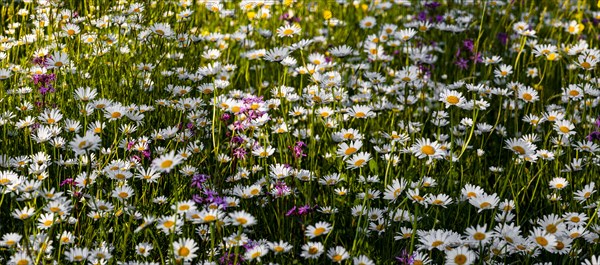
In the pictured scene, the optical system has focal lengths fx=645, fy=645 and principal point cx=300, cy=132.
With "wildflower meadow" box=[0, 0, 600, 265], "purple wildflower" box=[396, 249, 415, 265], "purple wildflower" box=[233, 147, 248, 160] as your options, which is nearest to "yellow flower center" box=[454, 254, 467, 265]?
"wildflower meadow" box=[0, 0, 600, 265]

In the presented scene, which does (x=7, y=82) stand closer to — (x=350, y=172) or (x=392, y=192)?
(x=350, y=172)

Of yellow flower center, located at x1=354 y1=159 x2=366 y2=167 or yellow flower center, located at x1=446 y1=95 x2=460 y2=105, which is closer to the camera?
yellow flower center, located at x1=354 y1=159 x2=366 y2=167

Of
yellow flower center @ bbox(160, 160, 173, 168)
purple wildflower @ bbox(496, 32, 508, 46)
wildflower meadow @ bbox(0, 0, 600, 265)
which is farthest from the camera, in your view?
purple wildflower @ bbox(496, 32, 508, 46)

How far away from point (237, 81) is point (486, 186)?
1.71 meters

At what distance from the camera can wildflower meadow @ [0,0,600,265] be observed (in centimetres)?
202

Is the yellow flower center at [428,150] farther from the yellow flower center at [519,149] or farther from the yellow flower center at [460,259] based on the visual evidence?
the yellow flower center at [460,259]

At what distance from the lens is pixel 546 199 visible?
2.67 m

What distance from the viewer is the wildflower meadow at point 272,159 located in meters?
2.02

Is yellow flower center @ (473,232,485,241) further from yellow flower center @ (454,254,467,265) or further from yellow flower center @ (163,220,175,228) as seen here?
yellow flower center @ (163,220,175,228)

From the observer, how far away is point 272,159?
2.78 m

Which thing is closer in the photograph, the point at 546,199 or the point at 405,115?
the point at 546,199

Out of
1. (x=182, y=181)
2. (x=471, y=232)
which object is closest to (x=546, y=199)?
(x=471, y=232)

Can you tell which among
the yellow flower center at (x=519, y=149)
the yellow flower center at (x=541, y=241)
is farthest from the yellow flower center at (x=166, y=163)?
the yellow flower center at (x=519, y=149)

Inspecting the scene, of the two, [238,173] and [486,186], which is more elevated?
[238,173]
